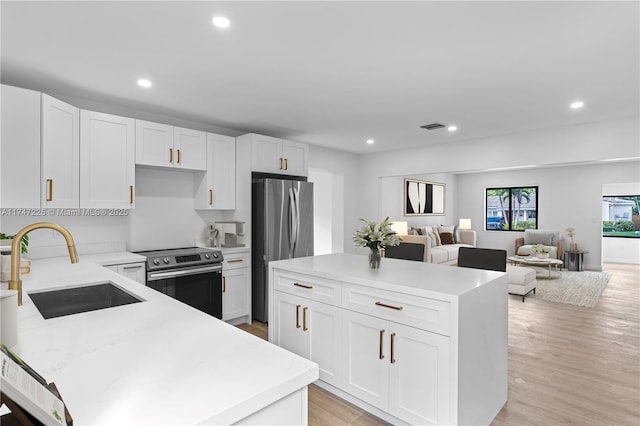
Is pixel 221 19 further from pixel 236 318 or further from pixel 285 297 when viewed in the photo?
pixel 236 318

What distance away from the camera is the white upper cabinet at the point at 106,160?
3125mm

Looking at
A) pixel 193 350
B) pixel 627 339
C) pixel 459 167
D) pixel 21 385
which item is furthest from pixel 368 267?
pixel 459 167

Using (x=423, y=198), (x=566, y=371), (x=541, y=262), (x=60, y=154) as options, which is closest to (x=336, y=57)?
(x=60, y=154)

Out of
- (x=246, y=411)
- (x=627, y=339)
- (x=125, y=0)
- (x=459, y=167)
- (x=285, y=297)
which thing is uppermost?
(x=125, y=0)

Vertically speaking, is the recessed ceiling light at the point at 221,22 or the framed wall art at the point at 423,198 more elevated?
the recessed ceiling light at the point at 221,22

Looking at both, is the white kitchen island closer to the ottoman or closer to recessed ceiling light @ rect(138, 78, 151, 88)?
recessed ceiling light @ rect(138, 78, 151, 88)

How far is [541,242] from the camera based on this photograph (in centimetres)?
830

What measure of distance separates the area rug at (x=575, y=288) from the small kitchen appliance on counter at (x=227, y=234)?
451 centimetres

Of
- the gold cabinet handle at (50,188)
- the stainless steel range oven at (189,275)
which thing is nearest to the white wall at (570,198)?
the stainless steel range oven at (189,275)

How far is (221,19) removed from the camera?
197cm

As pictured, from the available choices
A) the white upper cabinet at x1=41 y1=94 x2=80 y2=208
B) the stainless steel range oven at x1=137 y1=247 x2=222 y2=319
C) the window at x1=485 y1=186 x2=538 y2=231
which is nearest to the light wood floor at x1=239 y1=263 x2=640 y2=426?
the stainless steel range oven at x1=137 y1=247 x2=222 y2=319

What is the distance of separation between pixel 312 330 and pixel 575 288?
5.45 meters

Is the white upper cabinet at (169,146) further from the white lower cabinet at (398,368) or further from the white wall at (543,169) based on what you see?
the white wall at (543,169)

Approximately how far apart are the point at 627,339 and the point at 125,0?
509 centimetres
